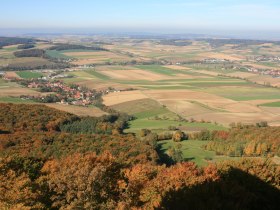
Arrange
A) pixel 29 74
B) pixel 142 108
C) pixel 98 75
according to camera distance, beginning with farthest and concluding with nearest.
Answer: pixel 98 75 → pixel 29 74 → pixel 142 108

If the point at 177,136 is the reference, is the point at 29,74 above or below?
below

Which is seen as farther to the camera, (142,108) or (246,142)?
(142,108)

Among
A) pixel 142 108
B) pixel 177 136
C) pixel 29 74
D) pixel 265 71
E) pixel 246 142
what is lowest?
pixel 142 108

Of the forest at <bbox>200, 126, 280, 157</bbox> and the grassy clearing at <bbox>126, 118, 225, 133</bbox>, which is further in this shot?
the grassy clearing at <bbox>126, 118, 225, 133</bbox>

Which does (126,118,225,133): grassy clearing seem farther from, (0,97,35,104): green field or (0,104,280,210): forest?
(0,97,35,104): green field

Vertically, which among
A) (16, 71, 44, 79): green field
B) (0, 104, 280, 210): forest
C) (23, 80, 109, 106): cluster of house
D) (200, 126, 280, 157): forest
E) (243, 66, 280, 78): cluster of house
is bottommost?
(23, 80, 109, 106): cluster of house

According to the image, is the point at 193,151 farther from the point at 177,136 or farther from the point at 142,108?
the point at 142,108

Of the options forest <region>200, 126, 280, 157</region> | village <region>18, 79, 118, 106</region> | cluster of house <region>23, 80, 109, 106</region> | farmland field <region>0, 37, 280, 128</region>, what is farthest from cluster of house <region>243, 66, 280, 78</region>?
forest <region>200, 126, 280, 157</region>

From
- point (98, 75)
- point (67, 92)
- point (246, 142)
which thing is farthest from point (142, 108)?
point (98, 75)

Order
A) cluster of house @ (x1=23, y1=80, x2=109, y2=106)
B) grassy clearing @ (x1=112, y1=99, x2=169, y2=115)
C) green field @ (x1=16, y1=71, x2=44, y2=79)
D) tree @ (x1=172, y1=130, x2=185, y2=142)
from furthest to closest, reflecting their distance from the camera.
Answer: green field @ (x1=16, y1=71, x2=44, y2=79) → cluster of house @ (x1=23, y1=80, x2=109, y2=106) → grassy clearing @ (x1=112, y1=99, x2=169, y2=115) → tree @ (x1=172, y1=130, x2=185, y2=142)

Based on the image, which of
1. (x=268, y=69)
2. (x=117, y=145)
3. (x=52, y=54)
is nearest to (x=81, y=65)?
A: (x=52, y=54)
